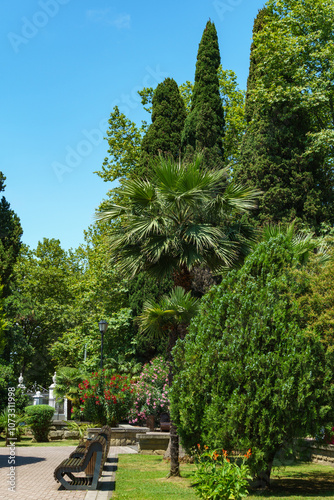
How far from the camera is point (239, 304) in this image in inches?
363

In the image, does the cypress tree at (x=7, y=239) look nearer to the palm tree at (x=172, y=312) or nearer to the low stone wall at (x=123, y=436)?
the low stone wall at (x=123, y=436)

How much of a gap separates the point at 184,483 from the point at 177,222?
619 centimetres

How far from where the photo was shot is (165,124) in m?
27.6

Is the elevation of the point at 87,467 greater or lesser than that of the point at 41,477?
greater

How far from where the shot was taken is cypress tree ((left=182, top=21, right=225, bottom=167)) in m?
25.7

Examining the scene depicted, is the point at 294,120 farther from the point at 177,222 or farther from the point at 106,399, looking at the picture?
the point at 106,399

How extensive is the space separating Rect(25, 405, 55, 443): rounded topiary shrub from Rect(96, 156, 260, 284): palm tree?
834cm

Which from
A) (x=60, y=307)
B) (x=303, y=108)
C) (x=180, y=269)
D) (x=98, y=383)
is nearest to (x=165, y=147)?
(x=303, y=108)

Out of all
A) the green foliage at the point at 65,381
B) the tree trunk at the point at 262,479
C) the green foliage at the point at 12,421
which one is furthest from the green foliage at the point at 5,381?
the tree trunk at the point at 262,479

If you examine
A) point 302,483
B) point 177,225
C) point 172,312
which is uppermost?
point 177,225

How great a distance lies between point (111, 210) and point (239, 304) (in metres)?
6.18

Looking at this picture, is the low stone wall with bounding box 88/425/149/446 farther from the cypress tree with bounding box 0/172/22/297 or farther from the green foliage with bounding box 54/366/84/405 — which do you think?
the cypress tree with bounding box 0/172/22/297

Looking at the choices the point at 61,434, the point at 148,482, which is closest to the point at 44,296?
the point at 61,434

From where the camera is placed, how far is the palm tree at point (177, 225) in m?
12.8
